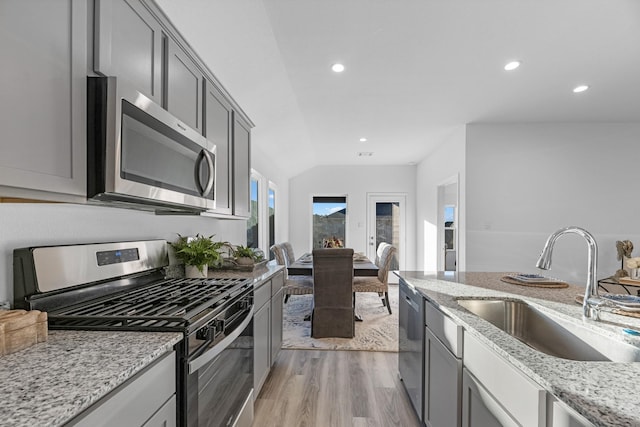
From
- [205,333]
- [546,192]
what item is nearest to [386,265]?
[546,192]

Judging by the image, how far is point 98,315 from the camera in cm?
117

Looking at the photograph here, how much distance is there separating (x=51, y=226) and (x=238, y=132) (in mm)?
1670

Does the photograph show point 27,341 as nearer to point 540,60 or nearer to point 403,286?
point 403,286

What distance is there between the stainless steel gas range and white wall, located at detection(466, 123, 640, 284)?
3561 mm

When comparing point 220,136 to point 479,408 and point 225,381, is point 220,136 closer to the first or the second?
point 225,381

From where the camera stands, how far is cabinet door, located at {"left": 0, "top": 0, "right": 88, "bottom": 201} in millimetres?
826

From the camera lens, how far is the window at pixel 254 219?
177 inches

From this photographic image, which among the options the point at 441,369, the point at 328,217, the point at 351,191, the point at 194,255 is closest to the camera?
the point at 441,369

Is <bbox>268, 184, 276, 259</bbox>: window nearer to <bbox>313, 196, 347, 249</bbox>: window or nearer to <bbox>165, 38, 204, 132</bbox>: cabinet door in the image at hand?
<bbox>313, 196, 347, 249</bbox>: window

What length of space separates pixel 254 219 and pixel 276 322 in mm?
2161

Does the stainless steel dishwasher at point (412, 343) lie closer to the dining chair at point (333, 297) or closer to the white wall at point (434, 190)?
the dining chair at point (333, 297)

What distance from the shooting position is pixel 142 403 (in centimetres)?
88

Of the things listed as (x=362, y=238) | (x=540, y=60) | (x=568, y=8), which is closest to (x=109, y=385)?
(x=568, y=8)

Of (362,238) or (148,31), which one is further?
(362,238)
